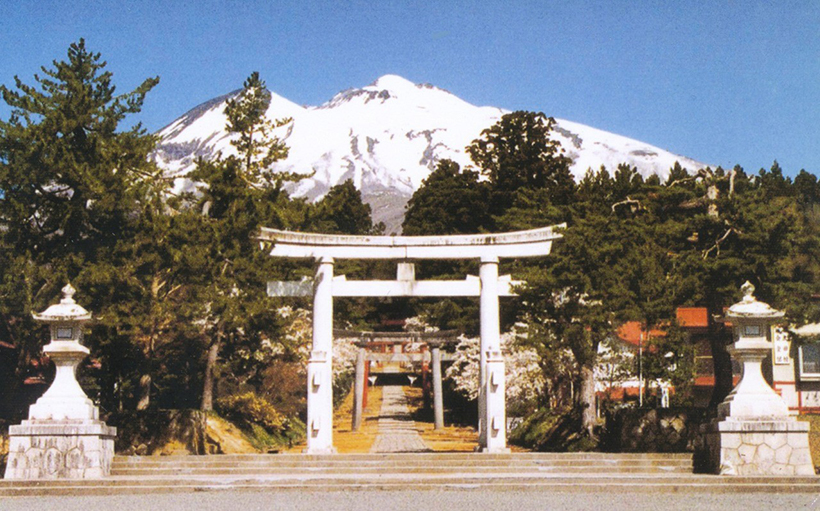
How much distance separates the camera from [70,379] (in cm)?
1550

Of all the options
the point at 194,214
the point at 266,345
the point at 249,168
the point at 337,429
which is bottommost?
the point at 337,429

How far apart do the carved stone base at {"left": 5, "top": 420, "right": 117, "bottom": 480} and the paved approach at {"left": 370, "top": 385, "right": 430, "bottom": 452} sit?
9574 mm

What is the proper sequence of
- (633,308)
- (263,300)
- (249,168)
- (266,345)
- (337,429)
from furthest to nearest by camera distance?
(337,429)
(266,345)
(249,168)
(263,300)
(633,308)

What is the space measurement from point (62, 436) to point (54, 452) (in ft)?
0.85

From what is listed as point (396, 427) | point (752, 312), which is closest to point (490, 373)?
point (752, 312)

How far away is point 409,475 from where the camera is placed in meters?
14.7

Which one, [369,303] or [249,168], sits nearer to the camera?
[249,168]

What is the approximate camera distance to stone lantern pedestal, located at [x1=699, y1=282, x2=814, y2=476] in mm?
14398

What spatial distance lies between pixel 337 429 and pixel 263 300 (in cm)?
1358

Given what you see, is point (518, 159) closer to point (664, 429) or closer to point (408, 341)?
point (408, 341)

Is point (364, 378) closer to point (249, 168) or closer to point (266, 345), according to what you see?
point (266, 345)

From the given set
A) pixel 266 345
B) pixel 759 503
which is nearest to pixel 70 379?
pixel 759 503

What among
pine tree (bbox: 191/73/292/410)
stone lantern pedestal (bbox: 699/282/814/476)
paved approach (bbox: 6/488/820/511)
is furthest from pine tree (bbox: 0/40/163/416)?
stone lantern pedestal (bbox: 699/282/814/476)

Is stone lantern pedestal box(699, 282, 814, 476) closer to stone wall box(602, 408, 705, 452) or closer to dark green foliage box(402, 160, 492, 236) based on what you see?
stone wall box(602, 408, 705, 452)
